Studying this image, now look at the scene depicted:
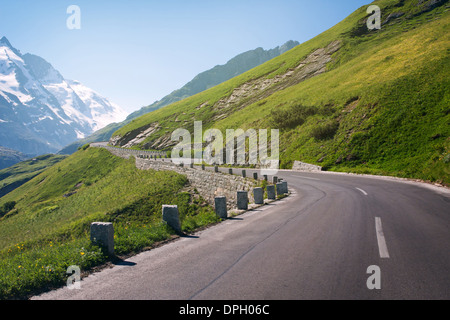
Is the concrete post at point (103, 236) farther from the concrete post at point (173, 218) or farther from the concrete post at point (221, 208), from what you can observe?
the concrete post at point (221, 208)

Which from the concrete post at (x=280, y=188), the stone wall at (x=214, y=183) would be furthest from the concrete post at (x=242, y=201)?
the stone wall at (x=214, y=183)

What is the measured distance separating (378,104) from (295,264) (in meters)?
30.3

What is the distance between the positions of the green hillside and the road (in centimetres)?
1142

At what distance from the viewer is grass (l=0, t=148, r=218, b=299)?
4.92 meters

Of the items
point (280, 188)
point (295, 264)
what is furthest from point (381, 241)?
point (280, 188)

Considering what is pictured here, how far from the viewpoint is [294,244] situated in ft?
19.1

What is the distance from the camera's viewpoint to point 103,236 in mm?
5984

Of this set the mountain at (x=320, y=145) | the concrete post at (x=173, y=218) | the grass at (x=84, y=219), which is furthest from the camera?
the concrete post at (x=173, y=218)

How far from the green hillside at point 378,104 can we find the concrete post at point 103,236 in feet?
55.4

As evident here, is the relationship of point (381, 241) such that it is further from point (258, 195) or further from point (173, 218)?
point (258, 195)

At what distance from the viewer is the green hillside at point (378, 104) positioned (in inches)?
875

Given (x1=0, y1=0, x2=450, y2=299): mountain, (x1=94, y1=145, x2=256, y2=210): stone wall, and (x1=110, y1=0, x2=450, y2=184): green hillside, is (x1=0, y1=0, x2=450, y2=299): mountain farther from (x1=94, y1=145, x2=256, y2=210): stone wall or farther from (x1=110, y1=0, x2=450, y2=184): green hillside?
(x1=94, y1=145, x2=256, y2=210): stone wall

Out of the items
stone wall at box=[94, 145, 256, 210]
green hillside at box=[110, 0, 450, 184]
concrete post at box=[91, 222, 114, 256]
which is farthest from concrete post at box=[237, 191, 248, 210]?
green hillside at box=[110, 0, 450, 184]
